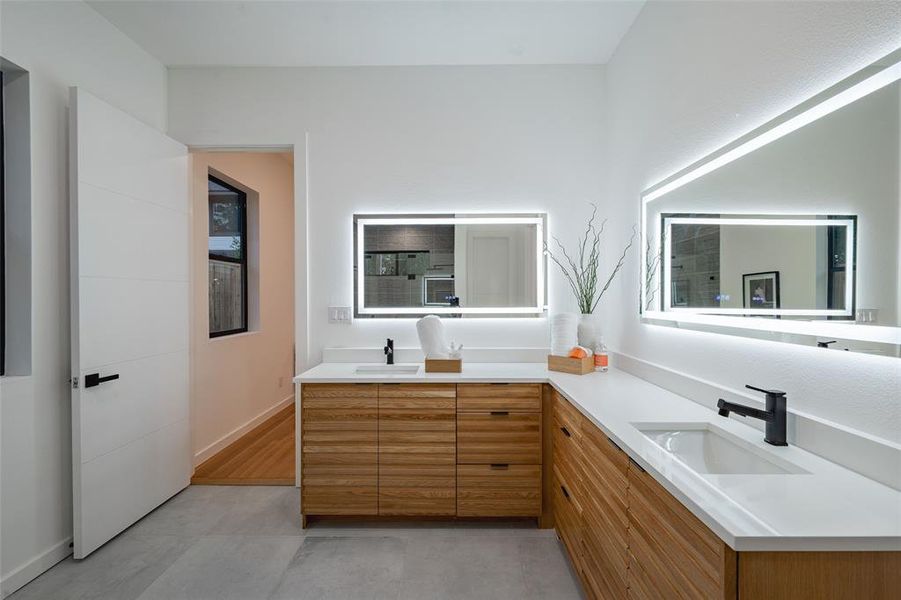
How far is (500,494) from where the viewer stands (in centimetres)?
236

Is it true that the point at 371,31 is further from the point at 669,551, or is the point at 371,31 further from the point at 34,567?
the point at 34,567

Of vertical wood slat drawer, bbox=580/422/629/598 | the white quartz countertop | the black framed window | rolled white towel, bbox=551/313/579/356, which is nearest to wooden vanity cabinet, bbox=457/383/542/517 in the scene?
rolled white towel, bbox=551/313/579/356

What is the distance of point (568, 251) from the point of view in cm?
299

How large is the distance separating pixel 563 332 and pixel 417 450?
114 centimetres

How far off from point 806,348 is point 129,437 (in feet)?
10.8

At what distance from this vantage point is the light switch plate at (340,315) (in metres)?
2.98

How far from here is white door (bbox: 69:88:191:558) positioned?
6.97 feet

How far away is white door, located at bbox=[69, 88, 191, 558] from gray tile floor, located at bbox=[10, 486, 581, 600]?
21 cm

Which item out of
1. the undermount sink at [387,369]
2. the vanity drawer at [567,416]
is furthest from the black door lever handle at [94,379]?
the vanity drawer at [567,416]

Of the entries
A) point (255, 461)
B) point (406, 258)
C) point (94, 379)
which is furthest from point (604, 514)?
point (255, 461)

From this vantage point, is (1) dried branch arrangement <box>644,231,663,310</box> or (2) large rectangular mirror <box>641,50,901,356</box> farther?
(1) dried branch arrangement <box>644,231,663,310</box>

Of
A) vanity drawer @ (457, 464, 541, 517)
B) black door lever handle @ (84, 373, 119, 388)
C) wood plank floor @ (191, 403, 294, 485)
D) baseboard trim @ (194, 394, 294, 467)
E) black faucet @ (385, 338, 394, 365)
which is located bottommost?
wood plank floor @ (191, 403, 294, 485)

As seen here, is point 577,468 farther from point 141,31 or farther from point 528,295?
point 141,31

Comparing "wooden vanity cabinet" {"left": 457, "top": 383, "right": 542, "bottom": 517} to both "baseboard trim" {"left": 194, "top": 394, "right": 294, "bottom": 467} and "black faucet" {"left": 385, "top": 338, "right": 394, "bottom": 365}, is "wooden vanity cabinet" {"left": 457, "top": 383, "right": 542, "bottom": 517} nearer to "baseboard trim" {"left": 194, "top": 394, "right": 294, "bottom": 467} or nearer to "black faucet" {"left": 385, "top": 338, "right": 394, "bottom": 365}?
"black faucet" {"left": 385, "top": 338, "right": 394, "bottom": 365}
